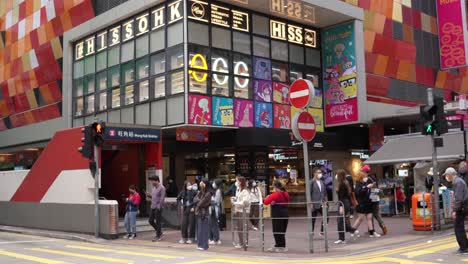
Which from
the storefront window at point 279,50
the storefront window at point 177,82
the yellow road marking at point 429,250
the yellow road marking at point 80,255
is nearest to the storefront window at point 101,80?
the storefront window at point 177,82

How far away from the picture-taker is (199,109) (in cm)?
2070

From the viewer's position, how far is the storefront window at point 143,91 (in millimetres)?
22438

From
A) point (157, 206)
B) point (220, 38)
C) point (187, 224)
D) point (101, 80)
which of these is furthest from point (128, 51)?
point (187, 224)

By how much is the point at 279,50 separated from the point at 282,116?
3148 millimetres

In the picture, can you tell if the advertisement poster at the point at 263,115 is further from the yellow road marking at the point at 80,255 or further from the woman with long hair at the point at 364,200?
the yellow road marking at the point at 80,255

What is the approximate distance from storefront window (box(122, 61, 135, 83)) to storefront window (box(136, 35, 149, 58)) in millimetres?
663

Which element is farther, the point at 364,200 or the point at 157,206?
the point at 157,206

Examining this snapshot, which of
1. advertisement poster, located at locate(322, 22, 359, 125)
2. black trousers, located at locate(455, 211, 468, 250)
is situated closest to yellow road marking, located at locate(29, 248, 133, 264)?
black trousers, located at locate(455, 211, 468, 250)

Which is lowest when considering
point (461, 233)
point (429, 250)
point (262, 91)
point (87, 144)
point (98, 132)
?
point (429, 250)

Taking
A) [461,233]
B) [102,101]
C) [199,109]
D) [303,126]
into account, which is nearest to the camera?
[461,233]

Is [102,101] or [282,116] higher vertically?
[102,101]

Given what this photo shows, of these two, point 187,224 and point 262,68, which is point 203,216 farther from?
point 262,68

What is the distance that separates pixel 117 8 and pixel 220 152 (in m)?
8.21

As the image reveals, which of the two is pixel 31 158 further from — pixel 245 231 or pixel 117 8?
pixel 245 231
